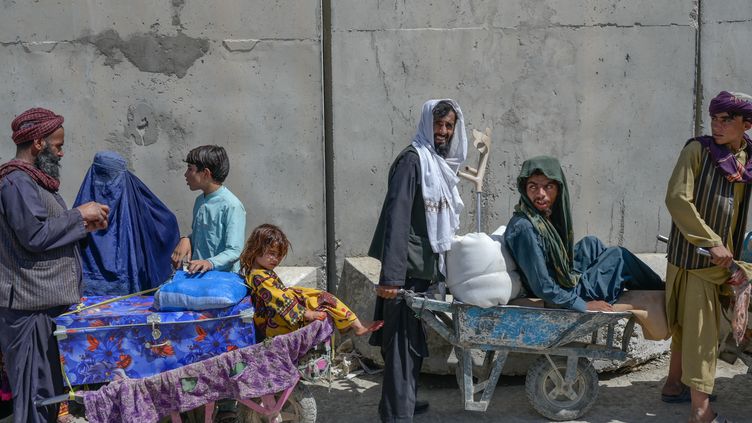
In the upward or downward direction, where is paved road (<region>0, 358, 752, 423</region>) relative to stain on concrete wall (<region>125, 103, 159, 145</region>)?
downward

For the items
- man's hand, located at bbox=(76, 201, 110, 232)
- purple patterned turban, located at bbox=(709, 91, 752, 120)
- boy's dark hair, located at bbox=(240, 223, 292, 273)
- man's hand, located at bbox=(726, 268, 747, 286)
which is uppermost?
purple patterned turban, located at bbox=(709, 91, 752, 120)

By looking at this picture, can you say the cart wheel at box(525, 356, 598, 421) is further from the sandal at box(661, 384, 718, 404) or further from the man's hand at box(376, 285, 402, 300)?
the man's hand at box(376, 285, 402, 300)

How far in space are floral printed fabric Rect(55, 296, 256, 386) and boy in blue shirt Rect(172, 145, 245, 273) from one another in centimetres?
49

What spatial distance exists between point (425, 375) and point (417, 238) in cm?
148

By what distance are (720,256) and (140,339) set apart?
9.99 ft

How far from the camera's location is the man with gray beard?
12.3ft

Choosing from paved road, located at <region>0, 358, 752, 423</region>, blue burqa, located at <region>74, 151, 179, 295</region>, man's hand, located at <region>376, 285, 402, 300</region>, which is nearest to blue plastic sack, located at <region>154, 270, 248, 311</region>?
blue burqa, located at <region>74, 151, 179, 295</region>

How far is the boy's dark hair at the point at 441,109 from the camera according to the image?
413 cm

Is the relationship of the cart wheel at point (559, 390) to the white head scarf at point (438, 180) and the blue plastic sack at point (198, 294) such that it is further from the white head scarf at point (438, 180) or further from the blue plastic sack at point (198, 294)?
the blue plastic sack at point (198, 294)

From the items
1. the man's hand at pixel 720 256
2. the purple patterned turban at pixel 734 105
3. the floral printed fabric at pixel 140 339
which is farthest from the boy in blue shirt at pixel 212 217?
the purple patterned turban at pixel 734 105

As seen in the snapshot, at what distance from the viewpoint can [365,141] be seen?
215 inches

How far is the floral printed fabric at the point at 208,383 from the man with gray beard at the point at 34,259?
14.7 inches

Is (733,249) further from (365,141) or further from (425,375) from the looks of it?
(365,141)

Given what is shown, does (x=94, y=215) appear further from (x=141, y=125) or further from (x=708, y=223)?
(x=708, y=223)
